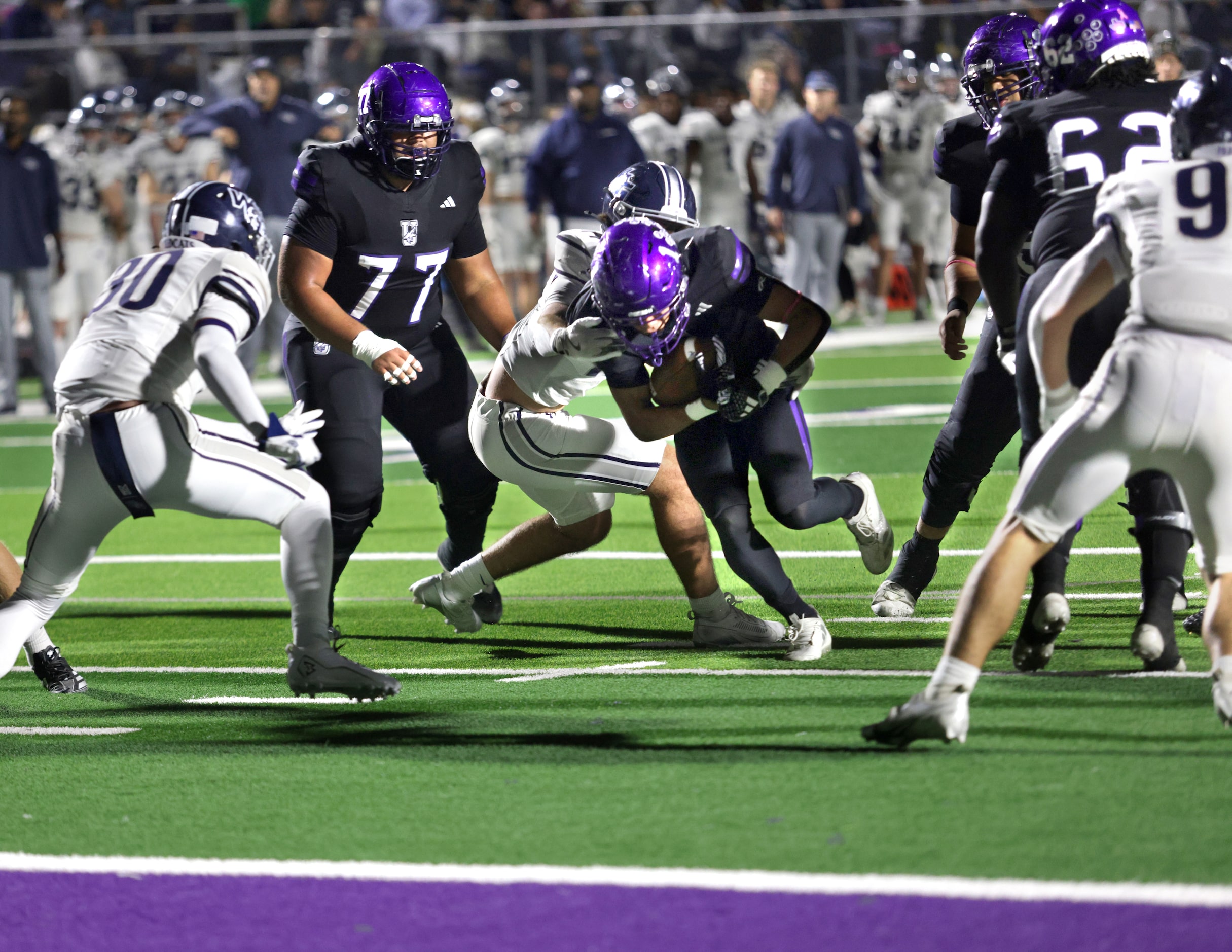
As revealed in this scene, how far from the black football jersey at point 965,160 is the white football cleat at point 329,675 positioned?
8.33 ft

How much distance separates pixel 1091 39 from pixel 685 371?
5.04 ft

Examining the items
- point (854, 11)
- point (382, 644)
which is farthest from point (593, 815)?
point (854, 11)

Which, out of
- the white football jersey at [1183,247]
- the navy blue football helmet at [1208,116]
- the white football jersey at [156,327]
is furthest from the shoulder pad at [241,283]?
the navy blue football helmet at [1208,116]

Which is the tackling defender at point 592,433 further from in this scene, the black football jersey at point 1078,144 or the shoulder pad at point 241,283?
the black football jersey at point 1078,144

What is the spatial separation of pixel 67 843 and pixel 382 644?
2388 millimetres

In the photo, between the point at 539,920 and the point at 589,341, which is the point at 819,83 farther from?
the point at 539,920

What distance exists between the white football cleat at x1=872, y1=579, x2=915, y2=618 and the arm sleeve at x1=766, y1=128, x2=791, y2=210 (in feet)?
32.2

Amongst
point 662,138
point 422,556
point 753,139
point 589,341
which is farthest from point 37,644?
point 753,139

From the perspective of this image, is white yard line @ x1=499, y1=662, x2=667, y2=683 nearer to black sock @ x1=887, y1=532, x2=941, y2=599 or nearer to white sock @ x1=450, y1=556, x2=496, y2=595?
white sock @ x1=450, y1=556, x2=496, y2=595

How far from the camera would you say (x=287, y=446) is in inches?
197

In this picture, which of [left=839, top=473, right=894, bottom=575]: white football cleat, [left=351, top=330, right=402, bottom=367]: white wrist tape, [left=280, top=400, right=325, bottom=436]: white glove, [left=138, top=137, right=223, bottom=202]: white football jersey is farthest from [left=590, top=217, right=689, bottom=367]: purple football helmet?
[left=138, top=137, right=223, bottom=202]: white football jersey

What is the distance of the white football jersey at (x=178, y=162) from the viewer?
647 inches

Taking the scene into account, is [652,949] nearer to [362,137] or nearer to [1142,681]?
[1142,681]

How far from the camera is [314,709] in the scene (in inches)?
208
